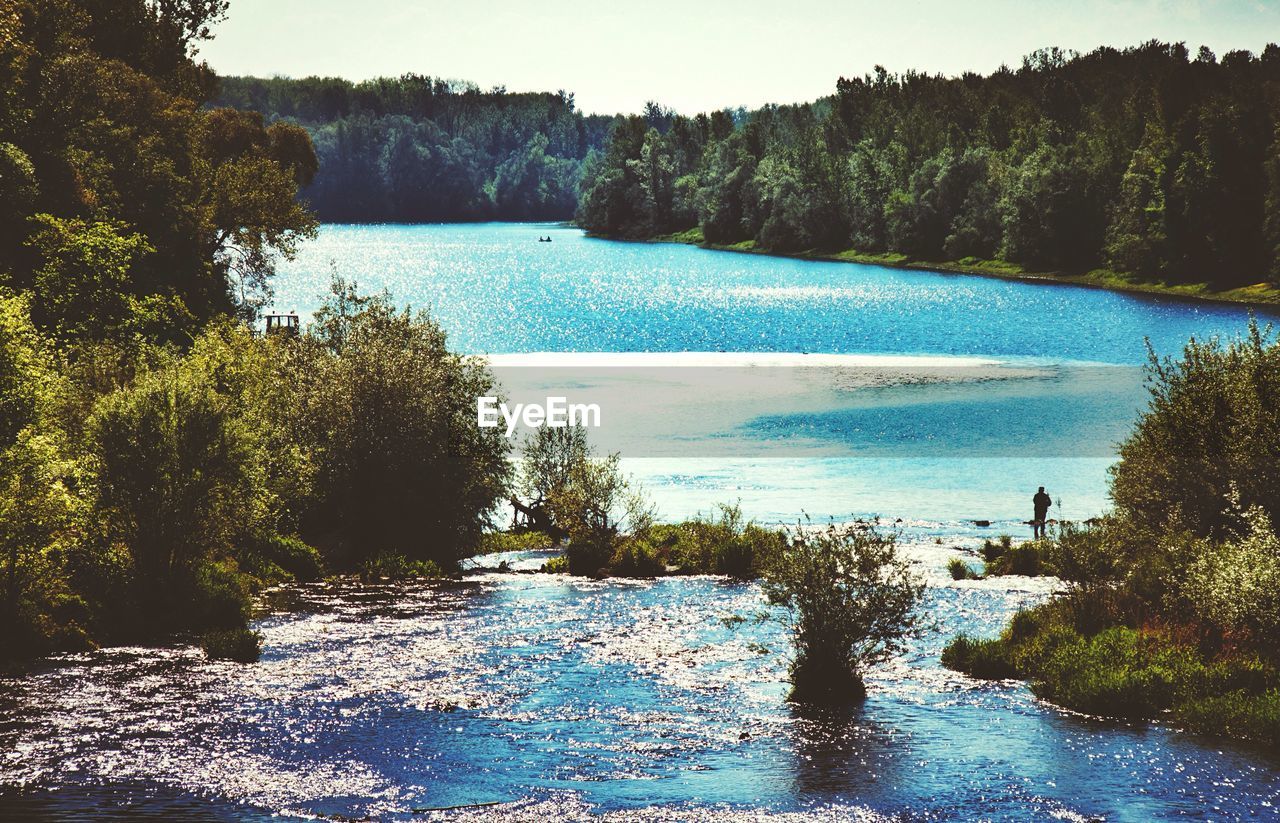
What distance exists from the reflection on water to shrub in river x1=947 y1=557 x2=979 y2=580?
36.0ft

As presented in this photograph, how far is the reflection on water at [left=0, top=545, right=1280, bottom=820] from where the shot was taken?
80.5 feet

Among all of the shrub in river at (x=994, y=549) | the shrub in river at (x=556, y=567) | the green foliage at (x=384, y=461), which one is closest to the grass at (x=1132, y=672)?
the shrub in river at (x=994, y=549)

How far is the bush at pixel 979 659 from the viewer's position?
115 feet

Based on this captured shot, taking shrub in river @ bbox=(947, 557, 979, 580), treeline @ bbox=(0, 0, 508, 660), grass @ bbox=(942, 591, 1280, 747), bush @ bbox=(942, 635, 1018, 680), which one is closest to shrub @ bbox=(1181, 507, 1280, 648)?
grass @ bbox=(942, 591, 1280, 747)

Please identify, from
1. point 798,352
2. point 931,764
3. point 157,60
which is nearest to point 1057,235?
point 798,352

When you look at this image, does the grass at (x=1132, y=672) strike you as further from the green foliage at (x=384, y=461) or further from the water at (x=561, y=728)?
the green foliage at (x=384, y=461)

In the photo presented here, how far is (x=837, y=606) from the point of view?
104ft

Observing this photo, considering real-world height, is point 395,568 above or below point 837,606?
below

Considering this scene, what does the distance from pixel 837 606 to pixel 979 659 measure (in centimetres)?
621

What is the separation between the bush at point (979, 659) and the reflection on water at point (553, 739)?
789 millimetres

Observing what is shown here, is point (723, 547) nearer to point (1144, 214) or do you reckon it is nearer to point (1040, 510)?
point (1040, 510)

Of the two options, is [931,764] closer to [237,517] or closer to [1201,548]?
[1201,548]

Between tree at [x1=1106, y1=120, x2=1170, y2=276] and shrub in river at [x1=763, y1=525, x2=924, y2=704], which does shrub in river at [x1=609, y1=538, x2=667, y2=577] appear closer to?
shrub in river at [x1=763, y1=525, x2=924, y2=704]

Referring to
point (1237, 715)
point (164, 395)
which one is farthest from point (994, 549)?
point (164, 395)
